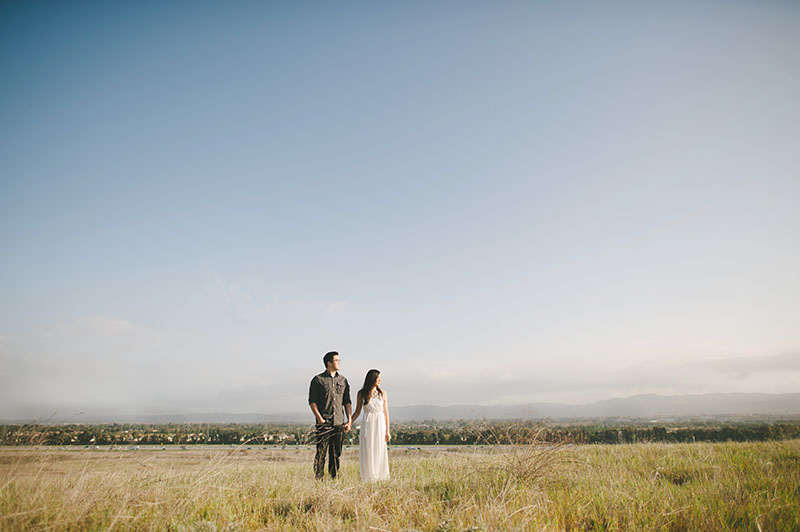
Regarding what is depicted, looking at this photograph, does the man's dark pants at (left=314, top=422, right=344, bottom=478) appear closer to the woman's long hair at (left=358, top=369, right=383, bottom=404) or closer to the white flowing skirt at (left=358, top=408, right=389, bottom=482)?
the white flowing skirt at (left=358, top=408, right=389, bottom=482)

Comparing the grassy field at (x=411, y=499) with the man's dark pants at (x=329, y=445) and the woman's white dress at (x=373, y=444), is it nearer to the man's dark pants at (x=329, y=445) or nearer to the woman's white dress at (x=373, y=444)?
the woman's white dress at (x=373, y=444)

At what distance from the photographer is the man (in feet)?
27.8

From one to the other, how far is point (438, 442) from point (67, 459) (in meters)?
50.1

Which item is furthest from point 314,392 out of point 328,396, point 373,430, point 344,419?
point 373,430

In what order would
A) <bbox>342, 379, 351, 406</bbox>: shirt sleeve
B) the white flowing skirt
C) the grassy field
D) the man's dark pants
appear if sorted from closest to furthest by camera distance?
the grassy field → the white flowing skirt → the man's dark pants → <bbox>342, 379, 351, 406</bbox>: shirt sleeve

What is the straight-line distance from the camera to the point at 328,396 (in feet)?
29.1

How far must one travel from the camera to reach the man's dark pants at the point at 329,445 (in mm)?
8398

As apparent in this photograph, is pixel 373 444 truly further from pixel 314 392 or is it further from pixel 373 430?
pixel 314 392

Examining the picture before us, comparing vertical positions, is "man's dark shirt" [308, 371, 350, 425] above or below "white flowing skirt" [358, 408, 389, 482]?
above

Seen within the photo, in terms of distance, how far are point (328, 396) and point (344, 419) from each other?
724mm

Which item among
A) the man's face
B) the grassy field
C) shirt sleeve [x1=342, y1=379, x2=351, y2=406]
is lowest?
the grassy field

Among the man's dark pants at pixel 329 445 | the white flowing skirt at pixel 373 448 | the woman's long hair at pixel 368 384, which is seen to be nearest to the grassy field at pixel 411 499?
the white flowing skirt at pixel 373 448

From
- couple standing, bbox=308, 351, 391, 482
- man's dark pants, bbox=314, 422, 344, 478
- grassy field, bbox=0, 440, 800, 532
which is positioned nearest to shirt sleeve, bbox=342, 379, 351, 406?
couple standing, bbox=308, 351, 391, 482

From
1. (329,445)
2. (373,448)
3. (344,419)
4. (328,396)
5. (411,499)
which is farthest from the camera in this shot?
(344,419)
